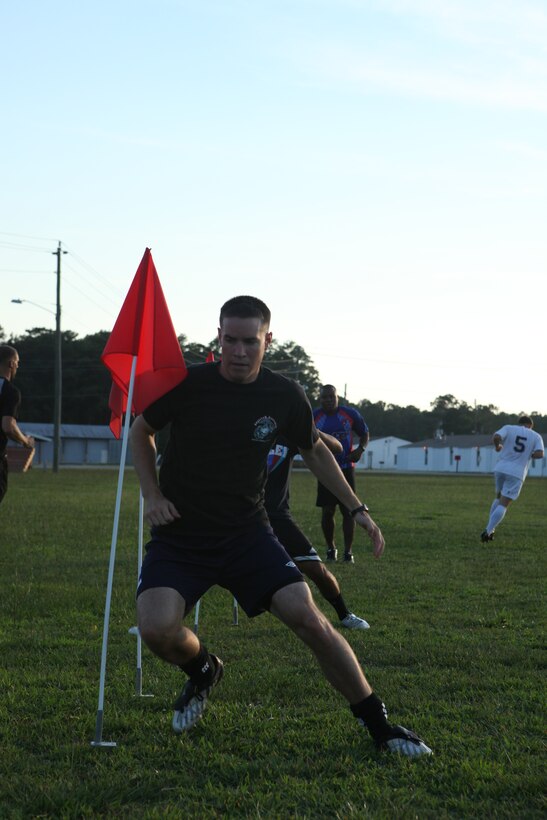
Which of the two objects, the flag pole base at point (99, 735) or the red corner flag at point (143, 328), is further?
the red corner flag at point (143, 328)

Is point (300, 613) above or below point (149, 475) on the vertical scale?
below

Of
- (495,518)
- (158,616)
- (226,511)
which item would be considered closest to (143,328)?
(226,511)

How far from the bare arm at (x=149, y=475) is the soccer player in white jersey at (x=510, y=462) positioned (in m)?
11.3

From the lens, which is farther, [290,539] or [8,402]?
[8,402]

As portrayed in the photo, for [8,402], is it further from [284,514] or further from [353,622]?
[353,622]

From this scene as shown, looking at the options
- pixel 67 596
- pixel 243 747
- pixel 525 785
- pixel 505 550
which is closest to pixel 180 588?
pixel 243 747

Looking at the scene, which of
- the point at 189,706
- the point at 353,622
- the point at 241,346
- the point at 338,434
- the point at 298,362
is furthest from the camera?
the point at 298,362

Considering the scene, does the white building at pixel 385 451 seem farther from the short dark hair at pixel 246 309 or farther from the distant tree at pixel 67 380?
the short dark hair at pixel 246 309

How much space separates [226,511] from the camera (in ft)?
15.1

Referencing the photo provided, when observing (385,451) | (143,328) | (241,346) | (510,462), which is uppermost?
(143,328)

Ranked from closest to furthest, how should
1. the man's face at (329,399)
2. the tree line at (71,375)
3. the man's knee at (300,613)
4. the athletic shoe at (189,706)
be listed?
the man's knee at (300,613)
the athletic shoe at (189,706)
the man's face at (329,399)
the tree line at (71,375)

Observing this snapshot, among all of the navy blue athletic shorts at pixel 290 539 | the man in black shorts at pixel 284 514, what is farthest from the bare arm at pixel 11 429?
the navy blue athletic shorts at pixel 290 539

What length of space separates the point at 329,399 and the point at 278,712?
725 centimetres

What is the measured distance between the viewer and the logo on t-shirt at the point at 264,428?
4594mm
